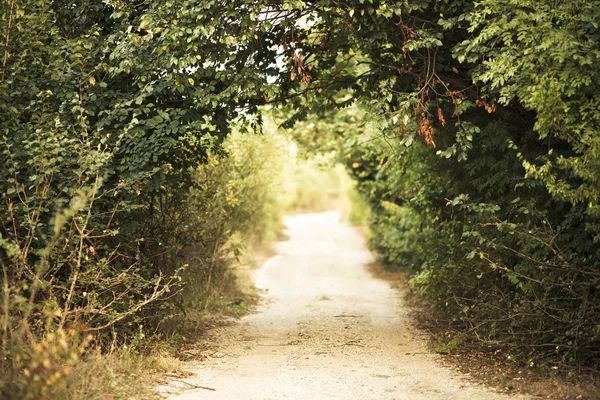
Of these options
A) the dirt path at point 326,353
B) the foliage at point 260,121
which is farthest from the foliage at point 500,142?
the dirt path at point 326,353

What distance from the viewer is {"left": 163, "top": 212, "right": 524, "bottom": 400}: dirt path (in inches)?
268

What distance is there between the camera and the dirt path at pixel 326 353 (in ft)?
22.3

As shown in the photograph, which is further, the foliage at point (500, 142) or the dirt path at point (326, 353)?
the dirt path at point (326, 353)

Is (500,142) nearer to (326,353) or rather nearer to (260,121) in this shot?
(260,121)

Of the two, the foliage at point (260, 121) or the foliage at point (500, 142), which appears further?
the foliage at point (260, 121)

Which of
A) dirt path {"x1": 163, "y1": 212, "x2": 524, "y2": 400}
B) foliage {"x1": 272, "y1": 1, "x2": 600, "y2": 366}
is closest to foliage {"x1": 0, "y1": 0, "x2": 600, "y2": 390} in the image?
foliage {"x1": 272, "y1": 1, "x2": 600, "y2": 366}

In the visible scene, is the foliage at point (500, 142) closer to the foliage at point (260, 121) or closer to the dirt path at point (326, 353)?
the foliage at point (260, 121)

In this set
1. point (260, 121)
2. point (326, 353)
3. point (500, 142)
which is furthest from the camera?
point (260, 121)

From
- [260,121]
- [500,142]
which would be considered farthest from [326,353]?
[500,142]

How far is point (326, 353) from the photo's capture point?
866 centimetres

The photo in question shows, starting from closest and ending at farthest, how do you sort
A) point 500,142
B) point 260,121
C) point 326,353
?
point 500,142 → point 326,353 → point 260,121

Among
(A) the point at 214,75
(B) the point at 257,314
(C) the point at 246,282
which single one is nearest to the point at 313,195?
(C) the point at 246,282

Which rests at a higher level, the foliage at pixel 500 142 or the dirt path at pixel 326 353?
the foliage at pixel 500 142

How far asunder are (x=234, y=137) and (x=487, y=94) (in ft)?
21.9
